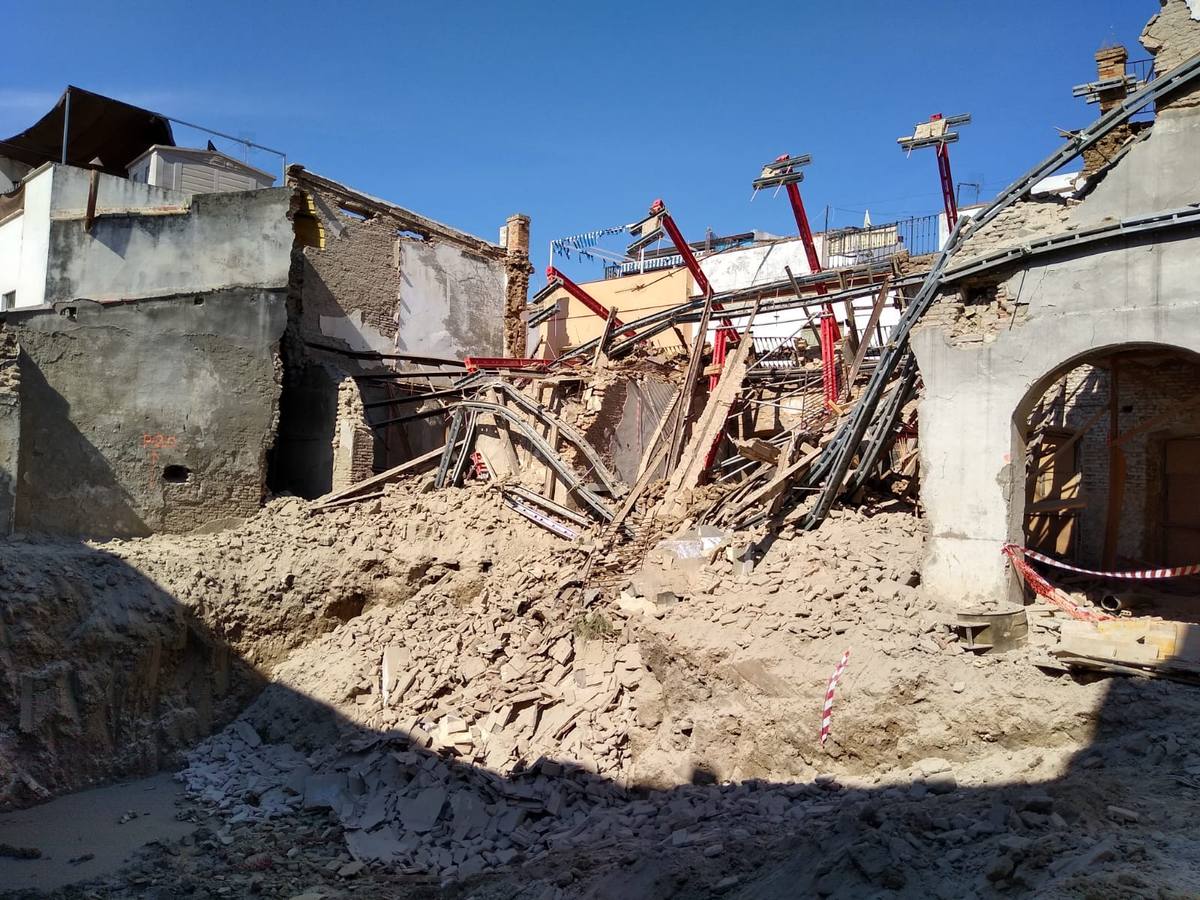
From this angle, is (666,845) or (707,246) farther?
(707,246)

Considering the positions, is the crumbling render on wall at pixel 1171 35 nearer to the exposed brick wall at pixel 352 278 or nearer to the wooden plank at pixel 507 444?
the wooden plank at pixel 507 444

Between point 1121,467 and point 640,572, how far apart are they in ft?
20.4

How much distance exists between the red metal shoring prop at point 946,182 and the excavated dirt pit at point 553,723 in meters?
11.2

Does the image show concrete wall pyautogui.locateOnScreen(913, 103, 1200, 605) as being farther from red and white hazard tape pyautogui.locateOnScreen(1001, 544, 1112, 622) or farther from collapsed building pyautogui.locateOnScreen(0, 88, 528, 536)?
collapsed building pyautogui.locateOnScreen(0, 88, 528, 536)

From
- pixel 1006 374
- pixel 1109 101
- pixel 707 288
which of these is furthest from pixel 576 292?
pixel 1006 374

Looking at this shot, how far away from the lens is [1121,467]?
1135 centimetres

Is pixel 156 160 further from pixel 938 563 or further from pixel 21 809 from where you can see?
pixel 938 563

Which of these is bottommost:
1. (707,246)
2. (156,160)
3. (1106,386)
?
(1106,386)

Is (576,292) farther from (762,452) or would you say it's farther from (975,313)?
(975,313)

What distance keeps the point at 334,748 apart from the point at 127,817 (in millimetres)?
2176

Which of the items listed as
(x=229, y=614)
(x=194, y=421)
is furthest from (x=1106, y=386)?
(x=194, y=421)

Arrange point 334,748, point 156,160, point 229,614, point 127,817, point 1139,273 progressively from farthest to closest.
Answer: point 156,160
point 229,614
point 334,748
point 127,817
point 1139,273

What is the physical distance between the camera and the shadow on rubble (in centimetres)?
533

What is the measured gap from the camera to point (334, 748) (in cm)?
1044
